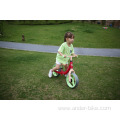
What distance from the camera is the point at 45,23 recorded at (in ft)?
84.7

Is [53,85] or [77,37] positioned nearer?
[53,85]

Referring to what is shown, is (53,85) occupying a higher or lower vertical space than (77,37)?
lower

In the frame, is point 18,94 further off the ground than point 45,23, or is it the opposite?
point 45,23

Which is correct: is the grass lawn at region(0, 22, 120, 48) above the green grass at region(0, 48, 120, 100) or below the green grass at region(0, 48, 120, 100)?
above

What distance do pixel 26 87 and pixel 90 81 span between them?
226cm

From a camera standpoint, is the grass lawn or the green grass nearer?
the green grass

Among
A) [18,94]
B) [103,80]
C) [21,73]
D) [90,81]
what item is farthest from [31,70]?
[103,80]

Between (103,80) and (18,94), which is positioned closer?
(18,94)

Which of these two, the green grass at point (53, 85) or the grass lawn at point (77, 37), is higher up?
the grass lawn at point (77, 37)

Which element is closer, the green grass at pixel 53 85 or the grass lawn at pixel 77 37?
the green grass at pixel 53 85
